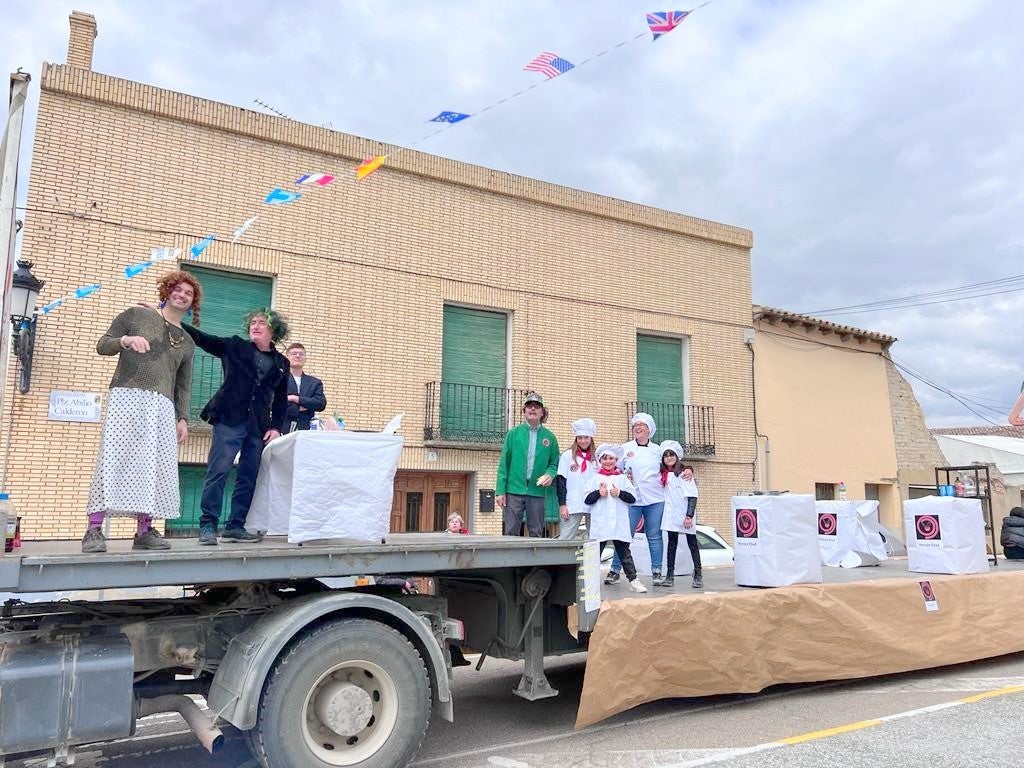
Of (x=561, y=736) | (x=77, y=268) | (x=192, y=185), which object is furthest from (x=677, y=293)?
(x=561, y=736)

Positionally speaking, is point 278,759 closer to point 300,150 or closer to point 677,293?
point 300,150

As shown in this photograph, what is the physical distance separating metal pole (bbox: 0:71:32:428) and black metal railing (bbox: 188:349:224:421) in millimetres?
7550

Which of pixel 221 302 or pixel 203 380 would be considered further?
pixel 221 302

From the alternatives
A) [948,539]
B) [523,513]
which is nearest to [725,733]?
[523,513]

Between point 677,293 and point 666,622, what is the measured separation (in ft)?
36.8

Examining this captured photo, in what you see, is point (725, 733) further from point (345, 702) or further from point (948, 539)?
→ point (948, 539)

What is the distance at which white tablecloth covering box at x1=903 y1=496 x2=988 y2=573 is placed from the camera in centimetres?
742

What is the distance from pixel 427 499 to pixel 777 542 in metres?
7.66

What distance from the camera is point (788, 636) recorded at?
19.4 feet

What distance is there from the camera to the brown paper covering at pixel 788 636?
515 centimetres

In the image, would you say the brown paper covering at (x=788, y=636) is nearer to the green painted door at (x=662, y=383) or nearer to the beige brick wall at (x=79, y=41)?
the green painted door at (x=662, y=383)

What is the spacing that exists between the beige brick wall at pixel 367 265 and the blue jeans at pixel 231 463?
20.3 feet

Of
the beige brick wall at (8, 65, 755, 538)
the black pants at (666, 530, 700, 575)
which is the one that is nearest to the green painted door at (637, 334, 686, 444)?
the beige brick wall at (8, 65, 755, 538)

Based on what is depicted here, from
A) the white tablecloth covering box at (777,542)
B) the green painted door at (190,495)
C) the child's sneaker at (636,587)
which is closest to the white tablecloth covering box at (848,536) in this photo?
the white tablecloth covering box at (777,542)
